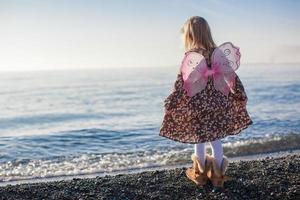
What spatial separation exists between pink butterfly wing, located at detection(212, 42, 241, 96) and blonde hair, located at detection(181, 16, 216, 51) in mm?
138

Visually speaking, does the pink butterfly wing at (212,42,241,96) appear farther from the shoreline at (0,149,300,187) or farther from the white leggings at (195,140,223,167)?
the shoreline at (0,149,300,187)

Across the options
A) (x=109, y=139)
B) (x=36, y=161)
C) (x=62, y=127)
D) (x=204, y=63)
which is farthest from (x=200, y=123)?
(x=62, y=127)

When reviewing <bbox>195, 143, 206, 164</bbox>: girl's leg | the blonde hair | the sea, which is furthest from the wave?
the blonde hair

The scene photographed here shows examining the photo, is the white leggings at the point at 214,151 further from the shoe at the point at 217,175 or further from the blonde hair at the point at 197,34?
the blonde hair at the point at 197,34

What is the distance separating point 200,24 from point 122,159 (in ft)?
17.8

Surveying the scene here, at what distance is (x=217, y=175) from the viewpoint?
271 inches

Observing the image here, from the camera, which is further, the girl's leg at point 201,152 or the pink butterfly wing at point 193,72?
the girl's leg at point 201,152

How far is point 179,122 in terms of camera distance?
707cm

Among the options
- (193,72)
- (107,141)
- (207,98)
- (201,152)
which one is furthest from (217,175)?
(107,141)

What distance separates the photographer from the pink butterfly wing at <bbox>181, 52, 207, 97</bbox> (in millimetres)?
6879

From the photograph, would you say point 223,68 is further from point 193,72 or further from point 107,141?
point 107,141

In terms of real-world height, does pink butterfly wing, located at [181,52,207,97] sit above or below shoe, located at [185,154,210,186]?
above

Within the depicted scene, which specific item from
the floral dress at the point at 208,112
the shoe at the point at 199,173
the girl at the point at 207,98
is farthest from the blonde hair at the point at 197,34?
the shoe at the point at 199,173

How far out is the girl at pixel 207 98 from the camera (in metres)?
6.91
